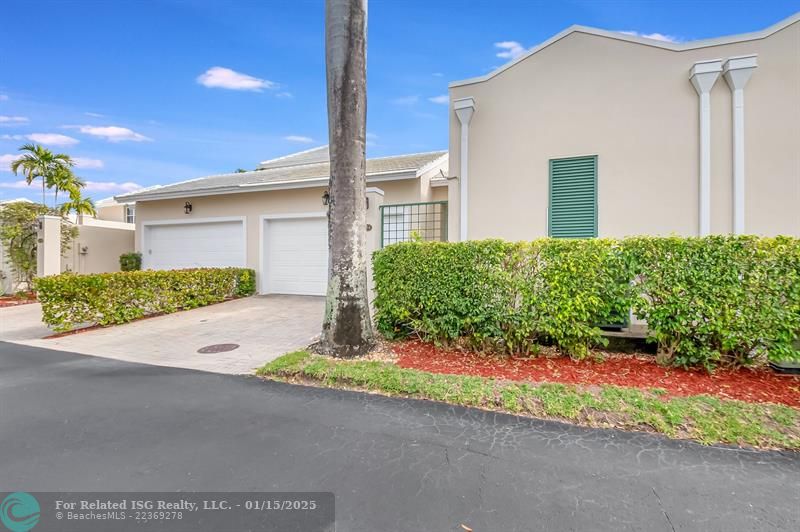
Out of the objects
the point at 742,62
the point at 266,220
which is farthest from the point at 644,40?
the point at 266,220

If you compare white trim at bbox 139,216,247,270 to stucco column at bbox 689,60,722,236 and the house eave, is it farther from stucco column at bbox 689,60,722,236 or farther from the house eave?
stucco column at bbox 689,60,722,236

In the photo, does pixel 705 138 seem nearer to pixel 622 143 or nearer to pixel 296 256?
pixel 622 143

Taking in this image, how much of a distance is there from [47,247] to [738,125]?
59.2ft

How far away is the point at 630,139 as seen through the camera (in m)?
6.37

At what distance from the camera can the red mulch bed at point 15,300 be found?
11.5 metres

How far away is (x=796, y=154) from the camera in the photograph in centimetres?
556

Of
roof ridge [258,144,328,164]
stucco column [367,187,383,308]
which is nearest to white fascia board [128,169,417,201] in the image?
stucco column [367,187,383,308]

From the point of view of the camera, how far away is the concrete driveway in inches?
222

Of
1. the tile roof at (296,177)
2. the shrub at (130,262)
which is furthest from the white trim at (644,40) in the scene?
the shrub at (130,262)

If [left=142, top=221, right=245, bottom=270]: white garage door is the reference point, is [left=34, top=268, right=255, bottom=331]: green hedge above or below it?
below

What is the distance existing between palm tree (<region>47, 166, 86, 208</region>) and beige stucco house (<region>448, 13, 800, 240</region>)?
16.5 meters

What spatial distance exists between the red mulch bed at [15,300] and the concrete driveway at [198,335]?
160 cm

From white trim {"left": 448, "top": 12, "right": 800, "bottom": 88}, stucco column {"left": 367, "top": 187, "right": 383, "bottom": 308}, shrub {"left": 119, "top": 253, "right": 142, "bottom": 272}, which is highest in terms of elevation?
white trim {"left": 448, "top": 12, "right": 800, "bottom": 88}

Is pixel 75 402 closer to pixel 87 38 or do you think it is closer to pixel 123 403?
pixel 123 403
